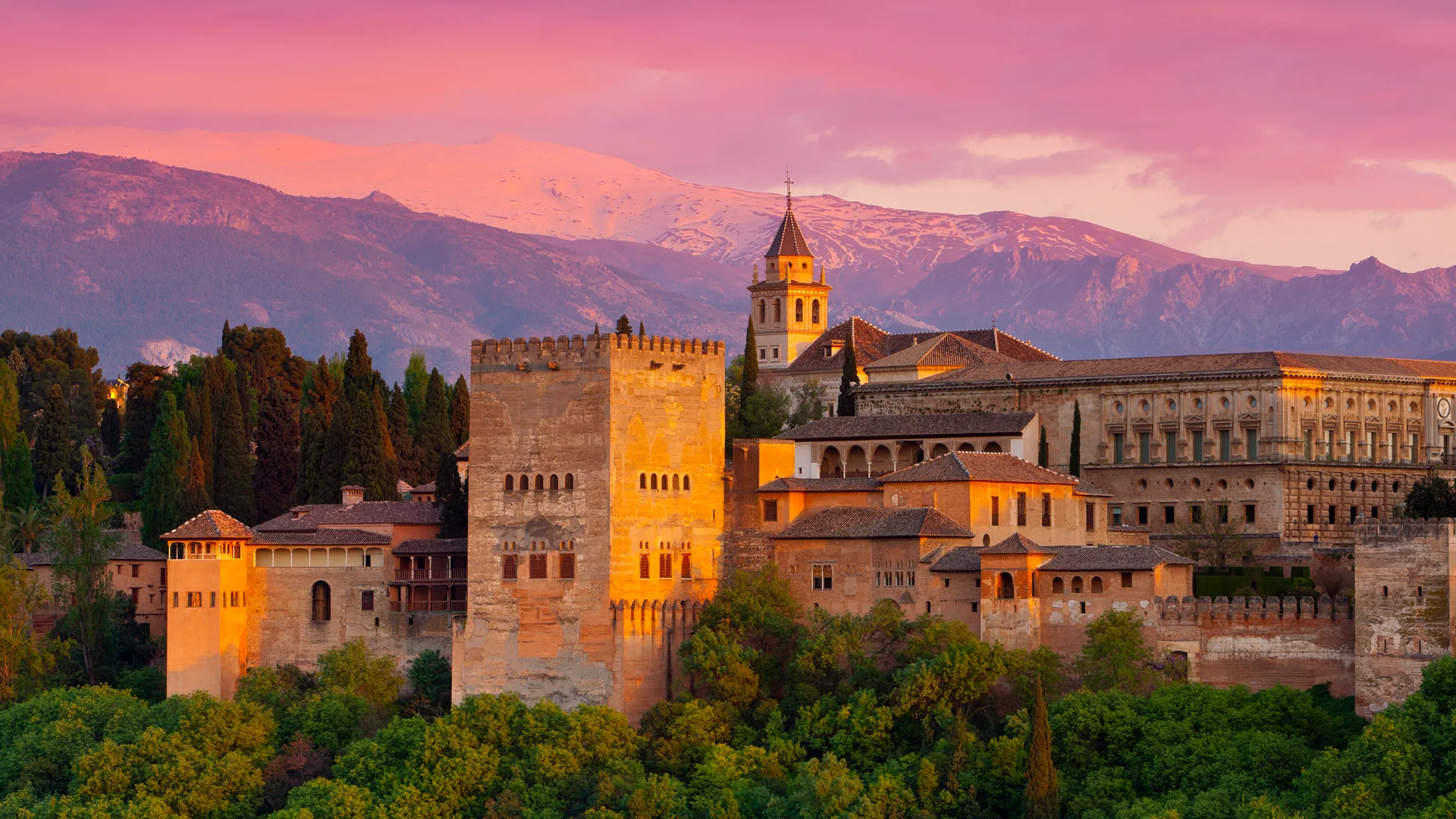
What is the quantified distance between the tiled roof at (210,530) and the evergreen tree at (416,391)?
69.5 feet

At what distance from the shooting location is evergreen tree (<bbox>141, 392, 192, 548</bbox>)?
2985 inches

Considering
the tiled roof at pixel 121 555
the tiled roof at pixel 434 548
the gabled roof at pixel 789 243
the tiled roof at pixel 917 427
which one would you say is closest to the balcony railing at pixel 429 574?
the tiled roof at pixel 434 548

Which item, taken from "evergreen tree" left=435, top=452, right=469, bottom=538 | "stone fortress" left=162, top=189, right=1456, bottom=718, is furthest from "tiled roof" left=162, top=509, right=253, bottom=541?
"evergreen tree" left=435, top=452, right=469, bottom=538

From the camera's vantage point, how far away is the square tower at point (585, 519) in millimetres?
59406

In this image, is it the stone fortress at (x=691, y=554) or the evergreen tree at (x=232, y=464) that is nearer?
the stone fortress at (x=691, y=554)

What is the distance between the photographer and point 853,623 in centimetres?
5878

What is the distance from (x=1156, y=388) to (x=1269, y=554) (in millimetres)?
8944

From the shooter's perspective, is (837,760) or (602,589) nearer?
(837,760)

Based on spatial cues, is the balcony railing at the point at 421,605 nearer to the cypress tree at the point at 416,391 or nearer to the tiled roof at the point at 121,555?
the tiled roof at the point at 121,555

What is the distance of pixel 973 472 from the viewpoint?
6172 centimetres

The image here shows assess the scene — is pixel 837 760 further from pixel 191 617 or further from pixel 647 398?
pixel 191 617

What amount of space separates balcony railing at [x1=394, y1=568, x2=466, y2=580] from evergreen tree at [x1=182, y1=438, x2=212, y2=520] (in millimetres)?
12391

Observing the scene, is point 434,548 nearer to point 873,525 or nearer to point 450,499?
point 450,499

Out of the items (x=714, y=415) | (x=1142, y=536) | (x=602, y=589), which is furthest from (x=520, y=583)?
(x=1142, y=536)
